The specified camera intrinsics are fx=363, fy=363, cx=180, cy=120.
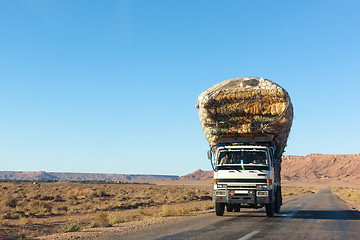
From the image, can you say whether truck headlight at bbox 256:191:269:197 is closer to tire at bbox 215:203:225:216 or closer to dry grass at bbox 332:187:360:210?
tire at bbox 215:203:225:216

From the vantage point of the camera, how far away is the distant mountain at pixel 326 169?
161750mm

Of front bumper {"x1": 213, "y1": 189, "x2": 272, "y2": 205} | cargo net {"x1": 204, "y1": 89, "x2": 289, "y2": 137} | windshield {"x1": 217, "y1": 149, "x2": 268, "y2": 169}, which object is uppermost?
cargo net {"x1": 204, "y1": 89, "x2": 289, "y2": 137}

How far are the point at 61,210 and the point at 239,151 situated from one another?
48.7ft

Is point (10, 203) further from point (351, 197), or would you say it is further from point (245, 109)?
point (351, 197)

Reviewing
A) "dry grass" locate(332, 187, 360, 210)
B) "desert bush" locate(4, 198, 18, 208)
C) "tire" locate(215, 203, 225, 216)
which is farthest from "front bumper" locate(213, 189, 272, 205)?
"desert bush" locate(4, 198, 18, 208)

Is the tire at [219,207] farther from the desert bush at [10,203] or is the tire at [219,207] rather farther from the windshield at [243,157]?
the desert bush at [10,203]

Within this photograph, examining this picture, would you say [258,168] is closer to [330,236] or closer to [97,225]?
[330,236]

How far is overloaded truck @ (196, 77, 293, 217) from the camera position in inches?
569

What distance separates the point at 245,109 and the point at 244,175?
9.13 ft

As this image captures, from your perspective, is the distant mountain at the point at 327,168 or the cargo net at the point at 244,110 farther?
the distant mountain at the point at 327,168

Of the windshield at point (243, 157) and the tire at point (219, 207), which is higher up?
the windshield at point (243, 157)

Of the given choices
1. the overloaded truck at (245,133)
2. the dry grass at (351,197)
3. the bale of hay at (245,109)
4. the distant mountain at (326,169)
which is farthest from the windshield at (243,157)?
the distant mountain at (326,169)

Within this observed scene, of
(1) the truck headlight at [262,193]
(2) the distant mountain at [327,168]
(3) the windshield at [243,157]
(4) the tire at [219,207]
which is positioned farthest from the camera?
(2) the distant mountain at [327,168]

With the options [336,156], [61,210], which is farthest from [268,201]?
[336,156]
